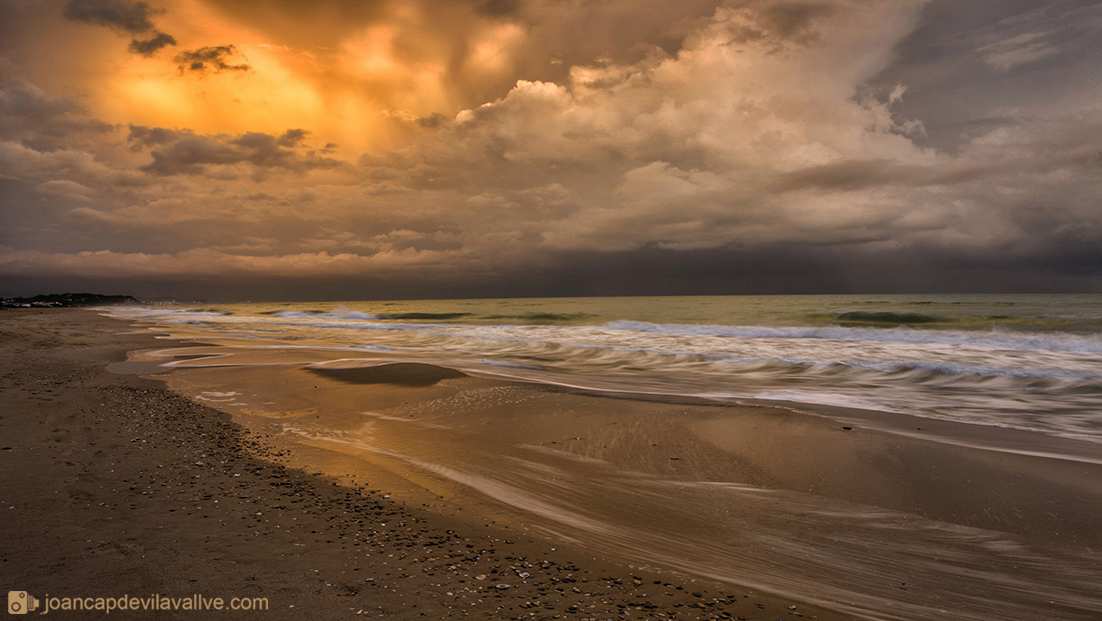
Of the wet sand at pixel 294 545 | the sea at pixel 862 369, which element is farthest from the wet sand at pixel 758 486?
the sea at pixel 862 369

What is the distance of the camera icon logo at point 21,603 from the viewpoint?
2.35 meters

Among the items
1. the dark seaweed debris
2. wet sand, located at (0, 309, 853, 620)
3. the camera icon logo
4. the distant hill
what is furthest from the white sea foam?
the distant hill

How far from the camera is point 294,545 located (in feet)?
10.1

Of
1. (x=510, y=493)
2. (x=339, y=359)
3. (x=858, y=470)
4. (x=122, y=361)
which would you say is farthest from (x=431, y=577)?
(x=122, y=361)

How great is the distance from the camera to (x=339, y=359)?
14.2 metres

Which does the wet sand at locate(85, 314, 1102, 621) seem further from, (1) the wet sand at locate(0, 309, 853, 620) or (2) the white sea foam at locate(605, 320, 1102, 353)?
(2) the white sea foam at locate(605, 320, 1102, 353)

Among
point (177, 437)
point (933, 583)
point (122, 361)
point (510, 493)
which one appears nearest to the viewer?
point (933, 583)

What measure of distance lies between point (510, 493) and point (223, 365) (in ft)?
39.4

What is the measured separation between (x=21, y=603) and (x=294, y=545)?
1235mm

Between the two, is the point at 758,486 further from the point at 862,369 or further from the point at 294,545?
the point at 862,369

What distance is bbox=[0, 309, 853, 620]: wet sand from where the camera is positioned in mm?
2543

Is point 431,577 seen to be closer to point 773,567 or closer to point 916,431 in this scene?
point 773,567

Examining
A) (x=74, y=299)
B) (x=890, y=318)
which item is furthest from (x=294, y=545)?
(x=74, y=299)

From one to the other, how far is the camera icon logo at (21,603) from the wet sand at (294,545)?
0.25ft
